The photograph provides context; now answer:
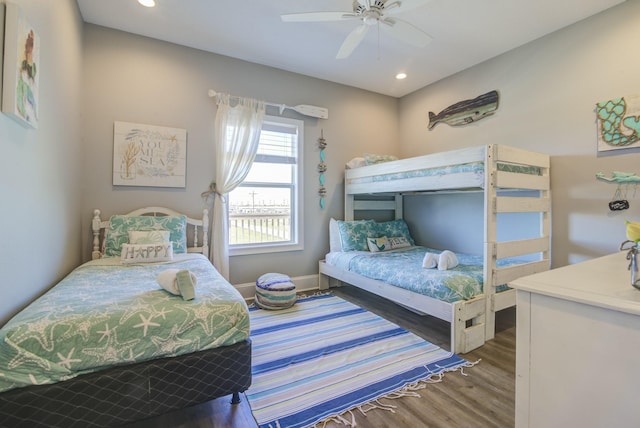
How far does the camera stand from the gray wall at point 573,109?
2436mm

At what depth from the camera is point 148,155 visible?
2.96m

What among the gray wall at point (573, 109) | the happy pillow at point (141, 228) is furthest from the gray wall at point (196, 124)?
the happy pillow at point (141, 228)

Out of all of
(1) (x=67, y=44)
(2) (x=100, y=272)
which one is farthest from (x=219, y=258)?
(1) (x=67, y=44)

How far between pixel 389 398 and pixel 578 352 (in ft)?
3.66

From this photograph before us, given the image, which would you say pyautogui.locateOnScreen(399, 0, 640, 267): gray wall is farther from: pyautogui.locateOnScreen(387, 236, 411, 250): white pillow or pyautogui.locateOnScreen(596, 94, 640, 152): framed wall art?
pyautogui.locateOnScreen(387, 236, 411, 250): white pillow

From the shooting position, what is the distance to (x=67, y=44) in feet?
7.37

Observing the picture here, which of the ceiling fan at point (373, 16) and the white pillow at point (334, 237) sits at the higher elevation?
the ceiling fan at point (373, 16)

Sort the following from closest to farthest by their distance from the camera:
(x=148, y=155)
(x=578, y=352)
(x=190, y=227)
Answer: (x=578, y=352)
(x=148, y=155)
(x=190, y=227)

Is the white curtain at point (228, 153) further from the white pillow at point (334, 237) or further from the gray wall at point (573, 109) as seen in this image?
the gray wall at point (573, 109)

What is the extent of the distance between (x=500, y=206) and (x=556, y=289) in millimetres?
1654

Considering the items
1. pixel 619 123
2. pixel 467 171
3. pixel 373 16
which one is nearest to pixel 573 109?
pixel 619 123

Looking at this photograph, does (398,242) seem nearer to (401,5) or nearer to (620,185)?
(620,185)

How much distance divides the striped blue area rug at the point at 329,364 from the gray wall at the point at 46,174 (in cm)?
142

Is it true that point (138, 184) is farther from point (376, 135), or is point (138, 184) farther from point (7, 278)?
point (376, 135)
